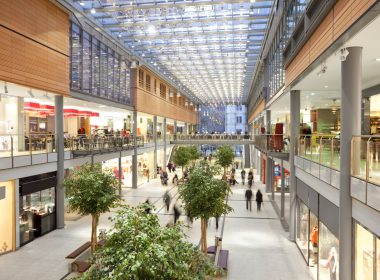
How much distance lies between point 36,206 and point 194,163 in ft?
23.6

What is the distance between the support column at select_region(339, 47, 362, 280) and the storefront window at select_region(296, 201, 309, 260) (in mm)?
5190

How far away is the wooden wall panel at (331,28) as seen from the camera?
621cm

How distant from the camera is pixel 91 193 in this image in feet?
39.8

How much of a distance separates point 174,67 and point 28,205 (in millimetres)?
21433

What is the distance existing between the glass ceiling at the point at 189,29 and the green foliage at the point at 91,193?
28.5 feet

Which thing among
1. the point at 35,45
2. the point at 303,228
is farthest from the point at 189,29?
the point at 303,228

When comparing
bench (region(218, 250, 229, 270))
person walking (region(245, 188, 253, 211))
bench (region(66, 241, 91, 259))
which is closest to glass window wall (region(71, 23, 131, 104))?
bench (region(66, 241, 91, 259))

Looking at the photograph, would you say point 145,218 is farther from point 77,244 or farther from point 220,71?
point 220,71

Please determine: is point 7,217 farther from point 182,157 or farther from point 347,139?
point 182,157

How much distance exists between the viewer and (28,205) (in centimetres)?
1498

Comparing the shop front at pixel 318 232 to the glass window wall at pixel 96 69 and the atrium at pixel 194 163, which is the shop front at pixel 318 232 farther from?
the glass window wall at pixel 96 69

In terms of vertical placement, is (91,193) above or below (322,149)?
below

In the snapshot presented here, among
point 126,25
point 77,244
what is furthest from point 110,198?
point 126,25

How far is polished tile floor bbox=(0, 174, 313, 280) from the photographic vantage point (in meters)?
11.2
